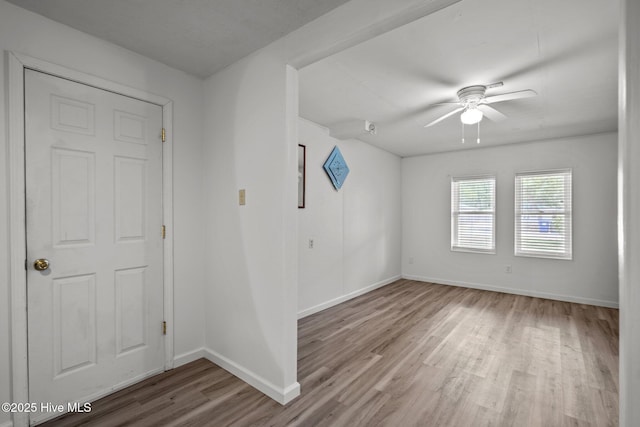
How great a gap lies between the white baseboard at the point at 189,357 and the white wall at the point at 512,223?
4.59 meters

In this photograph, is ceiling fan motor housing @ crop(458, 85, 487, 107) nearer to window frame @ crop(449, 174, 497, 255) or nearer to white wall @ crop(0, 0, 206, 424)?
white wall @ crop(0, 0, 206, 424)

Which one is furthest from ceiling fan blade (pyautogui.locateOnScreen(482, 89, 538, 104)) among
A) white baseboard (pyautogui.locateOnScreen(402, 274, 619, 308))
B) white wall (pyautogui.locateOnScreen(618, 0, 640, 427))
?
white baseboard (pyautogui.locateOnScreen(402, 274, 619, 308))

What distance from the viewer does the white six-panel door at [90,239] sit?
6.29 feet

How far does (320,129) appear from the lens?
4180 mm

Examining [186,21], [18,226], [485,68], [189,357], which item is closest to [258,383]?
[189,357]

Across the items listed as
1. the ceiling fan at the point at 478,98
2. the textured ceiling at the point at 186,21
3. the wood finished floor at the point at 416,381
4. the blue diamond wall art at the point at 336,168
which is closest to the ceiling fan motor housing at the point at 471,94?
the ceiling fan at the point at 478,98

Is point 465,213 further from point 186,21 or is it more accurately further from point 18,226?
point 18,226

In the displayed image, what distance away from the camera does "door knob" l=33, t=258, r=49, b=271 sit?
190cm

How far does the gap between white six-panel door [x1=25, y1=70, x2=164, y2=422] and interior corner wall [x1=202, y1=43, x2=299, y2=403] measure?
44cm

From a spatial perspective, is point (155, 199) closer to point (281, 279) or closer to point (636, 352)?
point (281, 279)

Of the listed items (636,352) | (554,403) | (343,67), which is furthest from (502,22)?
(554,403)

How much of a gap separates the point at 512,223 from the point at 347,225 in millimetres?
2922

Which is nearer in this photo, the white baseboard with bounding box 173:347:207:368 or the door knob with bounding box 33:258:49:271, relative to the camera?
the door knob with bounding box 33:258:49:271

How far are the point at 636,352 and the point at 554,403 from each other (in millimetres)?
1506
